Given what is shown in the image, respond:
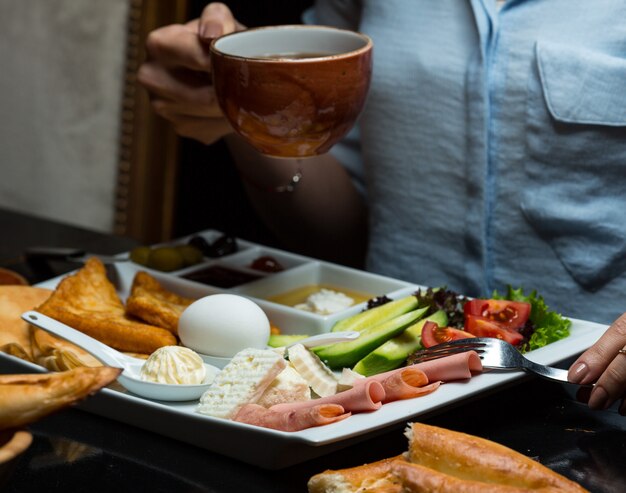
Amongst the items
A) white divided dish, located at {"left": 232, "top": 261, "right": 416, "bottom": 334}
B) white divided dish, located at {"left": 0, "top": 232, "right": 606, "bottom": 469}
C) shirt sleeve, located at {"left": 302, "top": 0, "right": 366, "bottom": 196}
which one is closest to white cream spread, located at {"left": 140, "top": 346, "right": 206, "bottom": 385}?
white divided dish, located at {"left": 0, "top": 232, "right": 606, "bottom": 469}

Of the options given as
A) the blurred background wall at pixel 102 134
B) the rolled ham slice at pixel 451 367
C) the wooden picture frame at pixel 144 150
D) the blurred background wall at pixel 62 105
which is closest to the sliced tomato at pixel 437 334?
the rolled ham slice at pixel 451 367

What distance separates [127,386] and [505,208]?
2.91 feet

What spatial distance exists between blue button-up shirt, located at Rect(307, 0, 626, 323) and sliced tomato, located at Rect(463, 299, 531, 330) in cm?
36

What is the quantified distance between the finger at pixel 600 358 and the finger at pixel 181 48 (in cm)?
74

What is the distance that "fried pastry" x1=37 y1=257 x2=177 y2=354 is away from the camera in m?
1.46

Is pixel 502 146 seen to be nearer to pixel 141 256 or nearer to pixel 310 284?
pixel 310 284

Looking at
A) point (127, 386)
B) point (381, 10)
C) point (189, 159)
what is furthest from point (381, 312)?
point (189, 159)

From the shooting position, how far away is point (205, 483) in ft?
3.63

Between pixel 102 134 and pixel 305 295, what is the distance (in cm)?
204

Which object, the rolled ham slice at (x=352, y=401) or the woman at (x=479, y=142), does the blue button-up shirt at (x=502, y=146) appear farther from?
the rolled ham slice at (x=352, y=401)

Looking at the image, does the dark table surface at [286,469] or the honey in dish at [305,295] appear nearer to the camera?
the dark table surface at [286,469]

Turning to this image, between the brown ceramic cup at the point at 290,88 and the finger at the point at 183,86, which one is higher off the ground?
the brown ceramic cup at the point at 290,88

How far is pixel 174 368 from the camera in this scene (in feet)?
4.14

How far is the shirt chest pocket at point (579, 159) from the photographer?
1737mm
